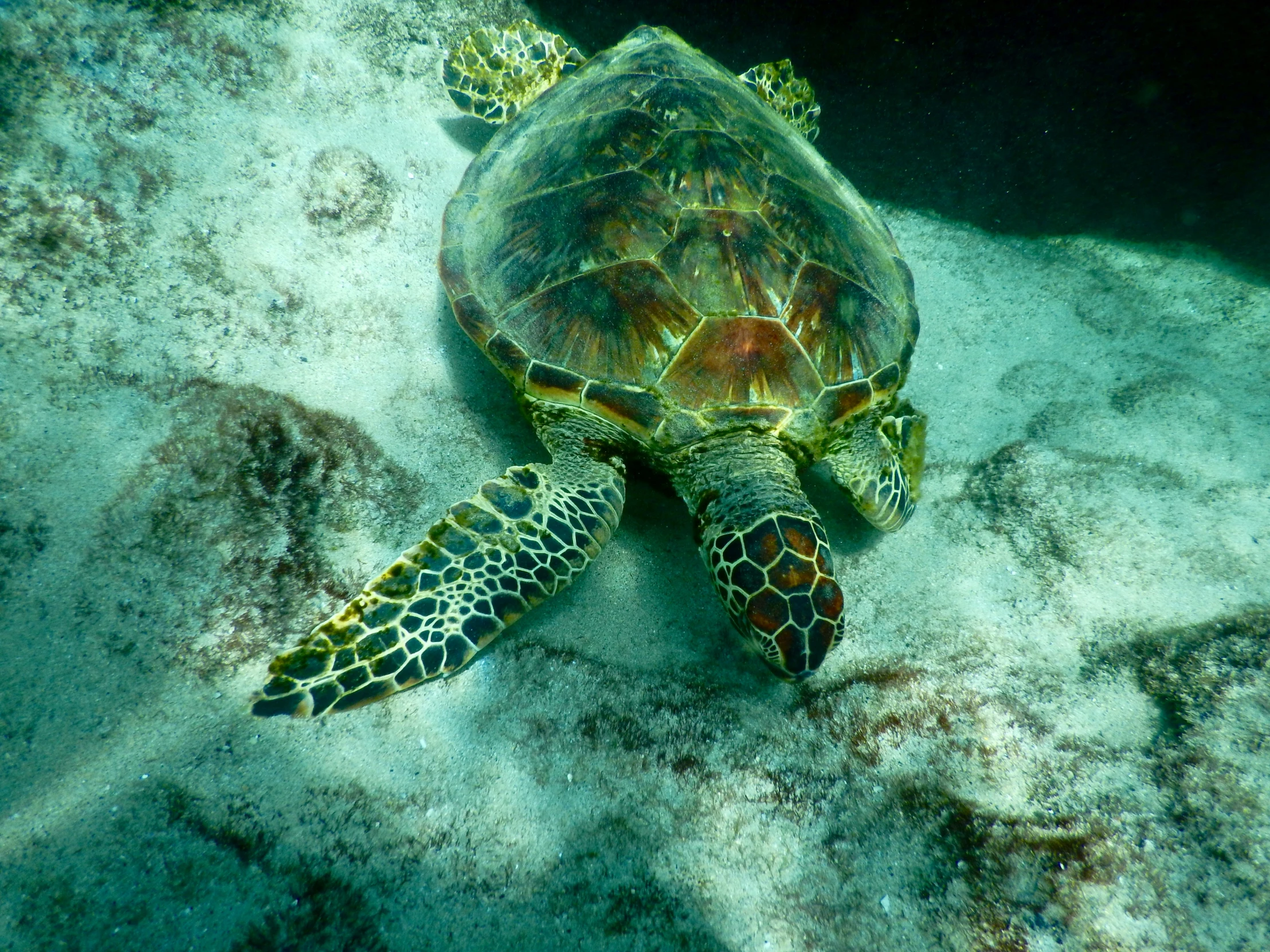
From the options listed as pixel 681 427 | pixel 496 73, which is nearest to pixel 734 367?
pixel 681 427

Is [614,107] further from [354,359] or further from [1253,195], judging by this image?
[1253,195]

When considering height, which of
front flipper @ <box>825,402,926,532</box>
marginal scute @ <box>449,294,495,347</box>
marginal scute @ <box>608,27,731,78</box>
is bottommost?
front flipper @ <box>825,402,926,532</box>

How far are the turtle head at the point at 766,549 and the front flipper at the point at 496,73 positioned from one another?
2963 mm

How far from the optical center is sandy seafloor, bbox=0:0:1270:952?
163 cm

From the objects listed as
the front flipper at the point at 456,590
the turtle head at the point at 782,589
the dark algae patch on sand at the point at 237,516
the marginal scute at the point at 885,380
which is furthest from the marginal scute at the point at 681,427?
the dark algae patch on sand at the point at 237,516

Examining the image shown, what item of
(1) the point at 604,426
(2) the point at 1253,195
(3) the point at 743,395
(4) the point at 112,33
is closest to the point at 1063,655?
(3) the point at 743,395

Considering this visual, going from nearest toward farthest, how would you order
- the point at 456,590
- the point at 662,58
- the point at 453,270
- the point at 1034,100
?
the point at 456,590, the point at 453,270, the point at 662,58, the point at 1034,100

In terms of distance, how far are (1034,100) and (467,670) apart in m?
5.23

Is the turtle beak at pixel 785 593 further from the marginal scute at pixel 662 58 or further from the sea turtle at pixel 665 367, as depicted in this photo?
the marginal scute at pixel 662 58

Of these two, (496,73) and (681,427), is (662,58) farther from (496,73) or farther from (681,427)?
(681,427)

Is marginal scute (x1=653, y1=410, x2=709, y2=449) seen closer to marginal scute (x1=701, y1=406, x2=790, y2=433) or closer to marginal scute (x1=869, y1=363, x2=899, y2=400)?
marginal scute (x1=701, y1=406, x2=790, y2=433)

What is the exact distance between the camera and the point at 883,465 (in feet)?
9.24

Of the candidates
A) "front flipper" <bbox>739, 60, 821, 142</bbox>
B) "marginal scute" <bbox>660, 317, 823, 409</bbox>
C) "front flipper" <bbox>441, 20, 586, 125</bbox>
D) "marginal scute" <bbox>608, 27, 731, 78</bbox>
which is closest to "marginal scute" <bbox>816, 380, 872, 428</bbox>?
"marginal scute" <bbox>660, 317, 823, 409</bbox>

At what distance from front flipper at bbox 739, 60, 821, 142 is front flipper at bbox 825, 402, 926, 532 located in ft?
8.54
